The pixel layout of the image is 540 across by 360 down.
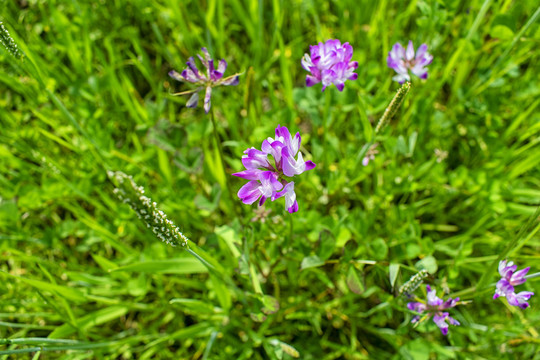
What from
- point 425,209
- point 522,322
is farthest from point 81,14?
point 522,322

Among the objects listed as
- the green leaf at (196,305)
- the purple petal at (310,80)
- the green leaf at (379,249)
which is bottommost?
the green leaf at (196,305)

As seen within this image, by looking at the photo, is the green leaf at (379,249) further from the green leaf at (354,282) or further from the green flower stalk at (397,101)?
the green flower stalk at (397,101)

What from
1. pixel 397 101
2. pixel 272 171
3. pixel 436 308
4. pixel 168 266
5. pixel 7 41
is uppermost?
pixel 7 41

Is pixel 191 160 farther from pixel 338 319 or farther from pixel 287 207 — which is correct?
pixel 338 319

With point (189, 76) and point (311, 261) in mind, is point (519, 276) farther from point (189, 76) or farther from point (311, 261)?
point (189, 76)

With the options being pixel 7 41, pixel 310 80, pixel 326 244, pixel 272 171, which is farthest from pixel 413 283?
pixel 7 41

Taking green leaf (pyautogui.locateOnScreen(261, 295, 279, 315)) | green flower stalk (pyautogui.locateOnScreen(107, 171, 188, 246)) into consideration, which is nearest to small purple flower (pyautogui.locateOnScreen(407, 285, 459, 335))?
green leaf (pyautogui.locateOnScreen(261, 295, 279, 315))

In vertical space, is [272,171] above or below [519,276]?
above

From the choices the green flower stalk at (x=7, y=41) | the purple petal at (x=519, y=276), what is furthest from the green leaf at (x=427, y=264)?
the green flower stalk at (x=7, y=41)
